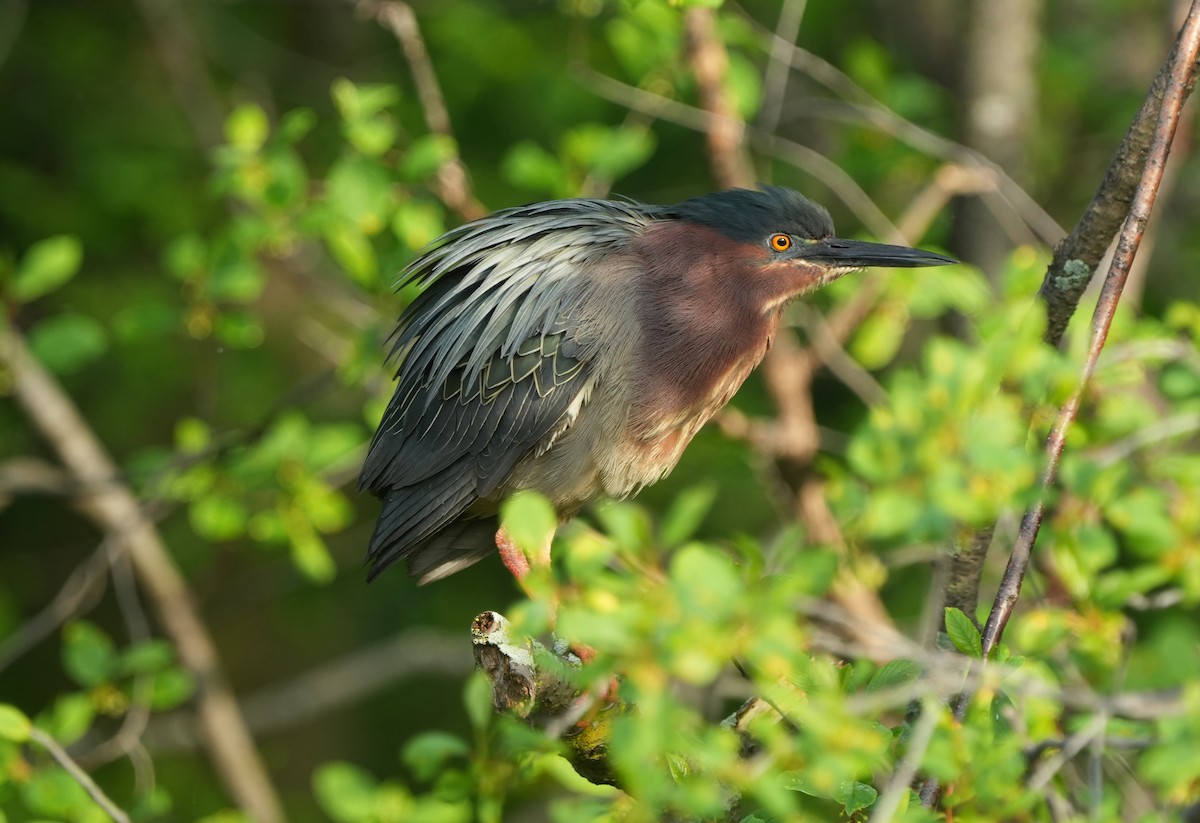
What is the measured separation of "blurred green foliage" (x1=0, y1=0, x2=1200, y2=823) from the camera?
6.98 ft

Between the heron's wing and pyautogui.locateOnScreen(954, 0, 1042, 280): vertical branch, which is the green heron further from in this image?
pyautogui.locateOnScreen(954, 0, 1042, 280): vertical branch

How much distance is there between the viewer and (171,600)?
21.3ft

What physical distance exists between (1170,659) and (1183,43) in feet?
5.47

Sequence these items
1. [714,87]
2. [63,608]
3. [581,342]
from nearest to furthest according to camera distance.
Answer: [581,342] < [714,87] < [63,608]

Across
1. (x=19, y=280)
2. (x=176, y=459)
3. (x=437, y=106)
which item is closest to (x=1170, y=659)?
(x=437, y=106)

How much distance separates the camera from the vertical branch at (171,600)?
605 cm

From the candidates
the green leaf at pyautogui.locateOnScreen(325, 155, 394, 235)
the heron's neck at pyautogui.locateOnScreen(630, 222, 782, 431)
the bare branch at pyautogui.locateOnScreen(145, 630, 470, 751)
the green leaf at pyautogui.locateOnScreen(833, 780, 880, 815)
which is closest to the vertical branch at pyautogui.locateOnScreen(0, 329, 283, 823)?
the bare branch at pyautogui.locateOnScreen(145, 630, 470, 751)

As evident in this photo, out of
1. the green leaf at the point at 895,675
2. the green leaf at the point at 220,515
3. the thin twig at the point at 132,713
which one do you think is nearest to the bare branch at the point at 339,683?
the thin twig at the point at 132,713

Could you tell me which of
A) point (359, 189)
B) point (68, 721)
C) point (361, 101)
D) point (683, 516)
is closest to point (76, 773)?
point (68, 721)

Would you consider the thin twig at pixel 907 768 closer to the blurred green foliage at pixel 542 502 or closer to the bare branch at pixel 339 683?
the blurred green foliage at pixel 542 502

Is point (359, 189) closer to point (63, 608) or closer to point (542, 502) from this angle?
point (63, 608)

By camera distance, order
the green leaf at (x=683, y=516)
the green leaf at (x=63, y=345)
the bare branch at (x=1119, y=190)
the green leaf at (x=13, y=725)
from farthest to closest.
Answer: the green leaf at (x=63, y=345)
the green leaf at (x=13, y=725)
the bare branch at (x=1119, y=190)
the green leaf at (x=683, y=516)

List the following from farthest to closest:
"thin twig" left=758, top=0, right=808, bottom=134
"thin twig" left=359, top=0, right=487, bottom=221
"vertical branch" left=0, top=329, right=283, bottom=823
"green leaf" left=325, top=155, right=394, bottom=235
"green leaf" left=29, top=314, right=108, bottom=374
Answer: "vertical branch" left=0, top=329, right=283, bottom=823
"thin twig" left=758, top=0, right=808, bottom=134
"thin twig" left=359, top=0, right=487, bottom=221
"green leaf" left=29, top=314, right=108, bottom=374
"green leaf" left=325, top=155, right=394, bottom=235

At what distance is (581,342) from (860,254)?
884mm
